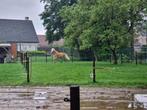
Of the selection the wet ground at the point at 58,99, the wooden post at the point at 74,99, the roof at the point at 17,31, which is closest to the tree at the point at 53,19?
the roof at the point at 17,31

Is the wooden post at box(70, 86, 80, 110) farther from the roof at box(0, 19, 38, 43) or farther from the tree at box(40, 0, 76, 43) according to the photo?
the roof at box(0, 19, 38, 43)

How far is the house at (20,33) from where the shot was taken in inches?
3460

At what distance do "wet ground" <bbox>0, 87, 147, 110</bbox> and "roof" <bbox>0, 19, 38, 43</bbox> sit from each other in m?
69.7

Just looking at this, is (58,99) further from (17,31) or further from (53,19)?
(17,31)

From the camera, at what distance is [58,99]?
14.0 metres

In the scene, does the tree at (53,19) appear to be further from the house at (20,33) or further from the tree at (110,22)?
the tree at (110,22)

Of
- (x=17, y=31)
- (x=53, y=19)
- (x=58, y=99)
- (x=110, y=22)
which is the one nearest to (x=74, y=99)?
(x=58, y=99)

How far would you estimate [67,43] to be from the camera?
4856cm

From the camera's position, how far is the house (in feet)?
288

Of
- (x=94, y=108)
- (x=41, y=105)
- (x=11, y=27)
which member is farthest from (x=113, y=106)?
(x=11, y=27)

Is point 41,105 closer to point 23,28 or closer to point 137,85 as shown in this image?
point 137,85

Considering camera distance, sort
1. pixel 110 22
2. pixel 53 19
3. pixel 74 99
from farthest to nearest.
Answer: pixel 53 19
pixel 110 22
pixel 74 99

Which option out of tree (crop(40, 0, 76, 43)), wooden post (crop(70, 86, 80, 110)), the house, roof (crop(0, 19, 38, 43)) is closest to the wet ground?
wooden post (crop(70, 86, 80, 110))

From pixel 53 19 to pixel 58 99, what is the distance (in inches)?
2257
